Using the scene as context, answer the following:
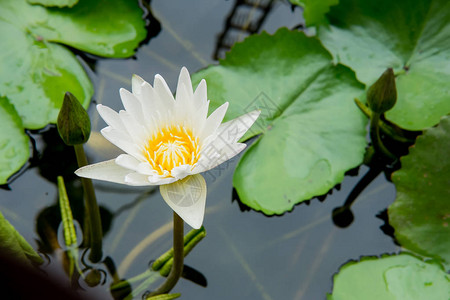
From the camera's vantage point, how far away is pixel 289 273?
2.15 m

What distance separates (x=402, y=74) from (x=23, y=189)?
2.08 metres

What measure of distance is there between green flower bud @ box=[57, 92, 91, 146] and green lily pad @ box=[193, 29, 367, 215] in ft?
2.78

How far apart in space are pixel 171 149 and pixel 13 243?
0.79 metres

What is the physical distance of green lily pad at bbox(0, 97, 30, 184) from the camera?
214cm

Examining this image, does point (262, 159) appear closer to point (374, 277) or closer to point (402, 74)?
point (374, 277)

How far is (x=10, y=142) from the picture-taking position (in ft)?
7.08

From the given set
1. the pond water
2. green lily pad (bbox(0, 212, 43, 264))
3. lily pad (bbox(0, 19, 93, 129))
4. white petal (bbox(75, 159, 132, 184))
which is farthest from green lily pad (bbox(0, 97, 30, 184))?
white petal (bbox(75, 159, 132, 184))

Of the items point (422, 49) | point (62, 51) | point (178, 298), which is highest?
point (422, 49)

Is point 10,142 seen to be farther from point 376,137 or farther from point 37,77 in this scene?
point 376,137

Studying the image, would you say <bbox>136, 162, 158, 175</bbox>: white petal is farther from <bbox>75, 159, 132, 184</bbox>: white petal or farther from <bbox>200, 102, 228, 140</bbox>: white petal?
<bbox>200, 102, 228, 140</bbox>: white petal

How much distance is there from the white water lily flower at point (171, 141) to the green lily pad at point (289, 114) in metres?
0.60

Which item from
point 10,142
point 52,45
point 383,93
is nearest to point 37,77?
point 52,45

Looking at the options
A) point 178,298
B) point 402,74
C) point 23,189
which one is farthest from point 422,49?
point 23,189

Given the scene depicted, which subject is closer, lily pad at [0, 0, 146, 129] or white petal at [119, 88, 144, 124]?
white petal at [119, 88, 144, 124]
